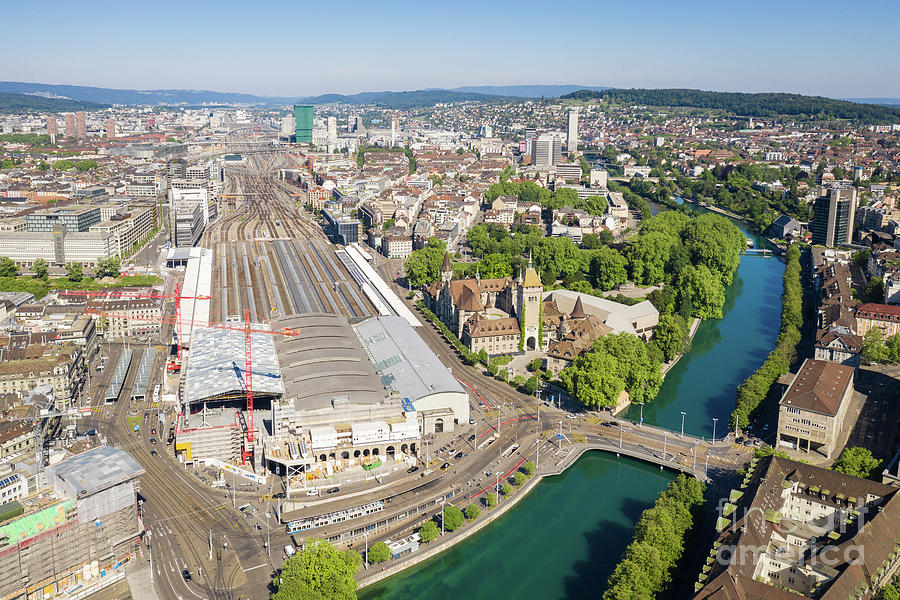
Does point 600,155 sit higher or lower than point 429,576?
higher

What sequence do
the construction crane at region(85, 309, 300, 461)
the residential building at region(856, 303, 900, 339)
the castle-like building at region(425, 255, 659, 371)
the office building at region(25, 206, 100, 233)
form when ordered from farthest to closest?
the office building at region(25, 206, 100, 233) < the residential building at region(856, 303, 900, 339) < the castle-like building at region(425, 255, 659, 371) < the construction crane at region(85, 309, 300, 461)

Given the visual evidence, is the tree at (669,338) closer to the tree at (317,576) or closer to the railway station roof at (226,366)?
the railway station roof at (226,366)

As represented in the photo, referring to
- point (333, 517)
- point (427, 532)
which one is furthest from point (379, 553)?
point (333, 517)

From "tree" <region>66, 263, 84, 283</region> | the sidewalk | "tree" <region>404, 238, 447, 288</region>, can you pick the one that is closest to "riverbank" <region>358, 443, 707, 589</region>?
the sidewalk

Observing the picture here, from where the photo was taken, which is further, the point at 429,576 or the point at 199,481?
the point at 199,481

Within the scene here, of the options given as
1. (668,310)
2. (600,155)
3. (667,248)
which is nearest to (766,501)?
(668,310)

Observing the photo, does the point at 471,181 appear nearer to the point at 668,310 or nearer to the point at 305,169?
the point at 305,169

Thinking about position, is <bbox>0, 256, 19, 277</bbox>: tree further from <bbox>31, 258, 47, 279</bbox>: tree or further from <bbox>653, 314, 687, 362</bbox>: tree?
<bbox>653, 314, 687, 362</bbox>: tree

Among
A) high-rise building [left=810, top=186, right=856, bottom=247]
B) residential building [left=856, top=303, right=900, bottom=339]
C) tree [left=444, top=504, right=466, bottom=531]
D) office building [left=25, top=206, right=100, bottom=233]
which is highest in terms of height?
high-rise building [left=810, top=186, right=856, bottom=247]
